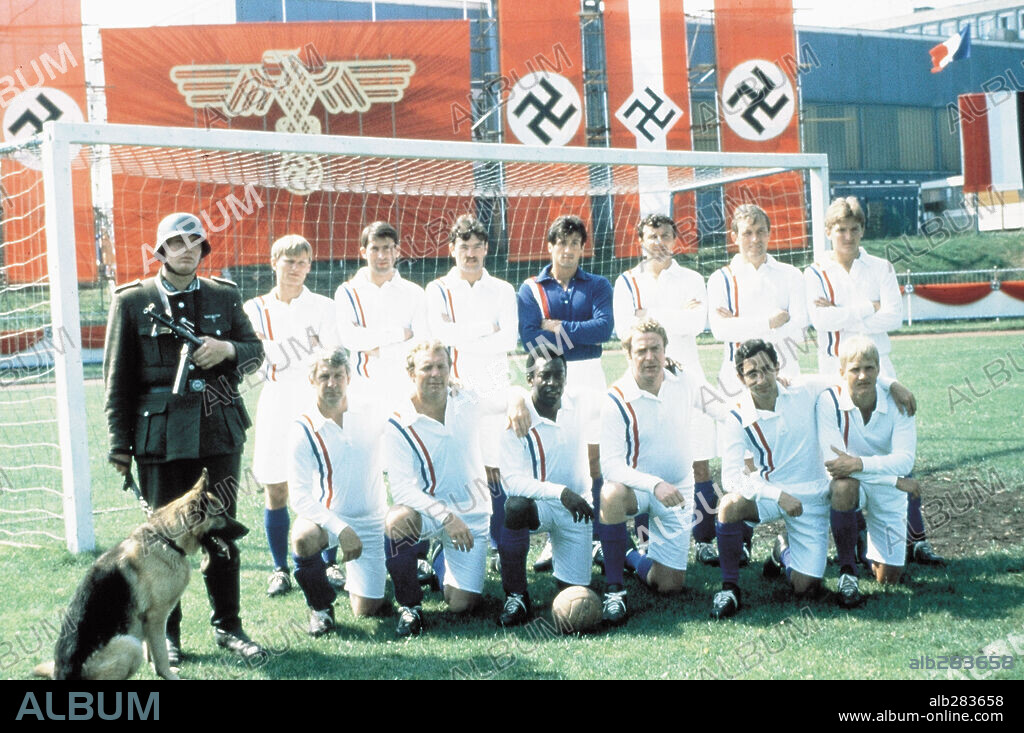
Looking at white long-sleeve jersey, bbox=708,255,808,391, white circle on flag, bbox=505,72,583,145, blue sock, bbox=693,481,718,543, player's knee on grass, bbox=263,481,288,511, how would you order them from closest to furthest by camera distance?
1. player's knee on grass, bbox=263,481,288,511
2. blue sock, bbox=693,481,718,543
3. white long-sleeve jersey, bbox=708,255,808,391
4. white circle on flag, bbox=505,72,583,145

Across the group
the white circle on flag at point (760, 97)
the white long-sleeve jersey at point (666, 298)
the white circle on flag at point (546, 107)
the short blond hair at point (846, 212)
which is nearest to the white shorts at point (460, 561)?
the white long-sleeve jersey at point (666, 298)

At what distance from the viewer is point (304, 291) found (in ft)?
19.0

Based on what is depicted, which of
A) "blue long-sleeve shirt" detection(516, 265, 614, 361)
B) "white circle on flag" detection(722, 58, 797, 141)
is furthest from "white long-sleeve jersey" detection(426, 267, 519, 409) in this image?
"white circle on flag" detection(722, 58, 797, 141)

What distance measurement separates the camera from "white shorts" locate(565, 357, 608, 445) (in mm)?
5344

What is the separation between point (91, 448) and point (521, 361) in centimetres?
766

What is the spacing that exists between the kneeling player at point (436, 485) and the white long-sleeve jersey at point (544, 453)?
202 millimetres

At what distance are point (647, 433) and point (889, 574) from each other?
1.37m

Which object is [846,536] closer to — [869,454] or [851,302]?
[869,454]

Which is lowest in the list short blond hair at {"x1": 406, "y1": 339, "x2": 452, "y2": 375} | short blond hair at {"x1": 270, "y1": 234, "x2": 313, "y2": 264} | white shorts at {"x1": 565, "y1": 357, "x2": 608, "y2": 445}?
white shorts at {"x1": 565, "y1": 357, "x2": 608, "y2": 445}

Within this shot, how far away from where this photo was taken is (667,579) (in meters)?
5.04

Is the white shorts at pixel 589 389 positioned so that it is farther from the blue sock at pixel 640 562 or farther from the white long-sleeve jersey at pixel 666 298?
the blue sock at pixel 640 562

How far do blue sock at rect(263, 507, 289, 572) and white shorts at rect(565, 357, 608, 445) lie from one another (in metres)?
1.69

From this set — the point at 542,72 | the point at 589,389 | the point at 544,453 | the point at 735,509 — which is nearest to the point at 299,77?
the point at 542,72

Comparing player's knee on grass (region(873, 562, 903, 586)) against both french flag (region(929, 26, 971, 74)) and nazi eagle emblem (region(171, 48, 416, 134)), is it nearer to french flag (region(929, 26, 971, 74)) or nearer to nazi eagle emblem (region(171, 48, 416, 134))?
french flag (region(929, 26, 971, 74))
